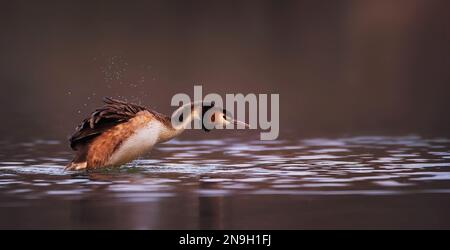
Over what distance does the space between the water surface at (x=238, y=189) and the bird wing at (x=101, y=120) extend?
466 mm

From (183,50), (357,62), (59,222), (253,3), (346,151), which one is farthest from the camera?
(253,3)

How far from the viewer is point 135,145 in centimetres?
1376

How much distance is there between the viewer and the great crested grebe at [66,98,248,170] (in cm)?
1358

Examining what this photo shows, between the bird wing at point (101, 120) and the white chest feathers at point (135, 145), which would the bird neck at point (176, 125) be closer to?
the white chest feathers at point (135, 145)

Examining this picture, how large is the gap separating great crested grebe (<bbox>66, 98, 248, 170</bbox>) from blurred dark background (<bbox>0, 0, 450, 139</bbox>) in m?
5.26

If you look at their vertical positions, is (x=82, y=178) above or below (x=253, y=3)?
below

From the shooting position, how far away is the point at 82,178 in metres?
12.6

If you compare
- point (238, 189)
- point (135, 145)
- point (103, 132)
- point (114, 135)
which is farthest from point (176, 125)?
point (238, 189)

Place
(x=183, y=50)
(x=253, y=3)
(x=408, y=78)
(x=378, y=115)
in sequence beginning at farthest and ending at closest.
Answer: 1. (x=253, y=3)
2. (x=183, y=50)
3. (x=408, y=78)
4. (x=378, y=115)

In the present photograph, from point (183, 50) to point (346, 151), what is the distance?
28258 millimetres
